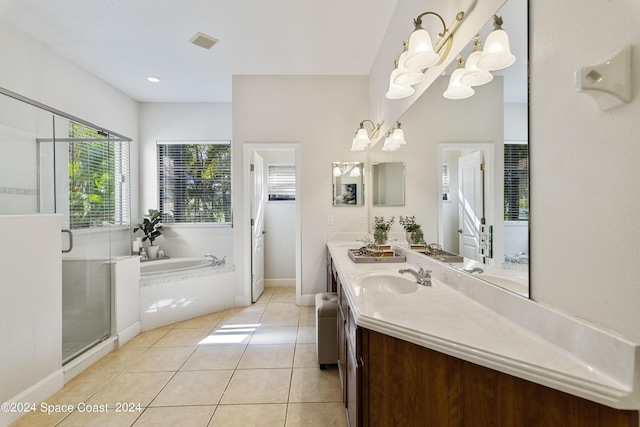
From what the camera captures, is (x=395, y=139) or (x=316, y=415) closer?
(x=316, y=415)

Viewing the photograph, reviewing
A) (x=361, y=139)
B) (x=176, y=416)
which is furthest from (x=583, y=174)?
(x=361, y=139)

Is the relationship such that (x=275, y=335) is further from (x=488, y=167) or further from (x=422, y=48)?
(x=422, y=48)

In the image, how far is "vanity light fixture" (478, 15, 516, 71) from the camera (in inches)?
37.5

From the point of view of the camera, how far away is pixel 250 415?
1.64 metres

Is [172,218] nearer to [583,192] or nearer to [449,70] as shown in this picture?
[449,70]

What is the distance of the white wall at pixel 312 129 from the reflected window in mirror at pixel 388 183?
1.74ft

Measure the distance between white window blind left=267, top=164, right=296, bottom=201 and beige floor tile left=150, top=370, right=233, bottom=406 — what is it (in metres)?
2.77

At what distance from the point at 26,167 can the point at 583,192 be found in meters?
3.14

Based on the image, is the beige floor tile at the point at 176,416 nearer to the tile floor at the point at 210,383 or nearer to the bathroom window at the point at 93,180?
the tile floor at the point at 210,383

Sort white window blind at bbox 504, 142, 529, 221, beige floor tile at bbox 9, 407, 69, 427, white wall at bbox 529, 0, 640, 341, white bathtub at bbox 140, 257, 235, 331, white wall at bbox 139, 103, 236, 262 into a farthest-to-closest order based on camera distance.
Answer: white wall at bbox 139, 103, 236, 262 < white bathtub at bbox 140, 257, 235, 331 < beige floor tile at bbox 9, 407, 69, 427 < white window blind at bbox 504, 142, 529, 221 < white wall at bbox 529, 0, 640, 341

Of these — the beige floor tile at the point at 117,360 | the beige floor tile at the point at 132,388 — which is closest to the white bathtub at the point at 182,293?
the beige floor tile at the point at 117,360

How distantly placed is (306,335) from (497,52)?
257 cm

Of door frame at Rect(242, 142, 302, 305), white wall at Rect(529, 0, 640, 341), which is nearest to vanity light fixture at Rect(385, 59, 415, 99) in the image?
white wall at Rect(529, 0, 640, 341)

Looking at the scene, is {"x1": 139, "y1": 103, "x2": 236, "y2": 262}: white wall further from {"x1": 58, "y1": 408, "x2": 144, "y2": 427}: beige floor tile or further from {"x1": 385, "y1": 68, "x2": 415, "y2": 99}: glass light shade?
{"x1": 385, "y1": 68, "x2": 415, "y2": 99}: glass light shade
